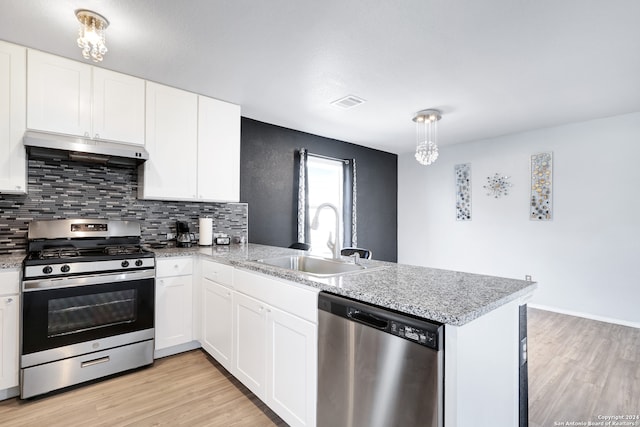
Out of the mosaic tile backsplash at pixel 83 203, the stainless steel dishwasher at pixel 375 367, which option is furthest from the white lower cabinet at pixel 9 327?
the stainless steel dishwasher at pixel 375 367

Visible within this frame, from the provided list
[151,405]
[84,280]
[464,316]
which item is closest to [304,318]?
[464,316]

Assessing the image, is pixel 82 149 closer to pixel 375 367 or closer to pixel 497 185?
pixel 375 367

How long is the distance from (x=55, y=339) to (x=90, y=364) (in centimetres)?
30

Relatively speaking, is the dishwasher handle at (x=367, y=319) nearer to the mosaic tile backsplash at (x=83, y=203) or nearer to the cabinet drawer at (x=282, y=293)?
the cabinet drawer at (x=282, y=293)

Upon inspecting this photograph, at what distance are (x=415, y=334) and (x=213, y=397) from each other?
1677 mm

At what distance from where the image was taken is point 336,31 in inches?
80.8

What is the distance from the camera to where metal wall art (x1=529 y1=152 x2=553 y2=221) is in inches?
166

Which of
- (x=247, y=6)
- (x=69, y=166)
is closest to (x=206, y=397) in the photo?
(x=69, y=166)

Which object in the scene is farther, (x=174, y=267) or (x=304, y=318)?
(x=174, y=267)

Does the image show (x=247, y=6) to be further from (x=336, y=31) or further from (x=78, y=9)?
(x=78, y=9)

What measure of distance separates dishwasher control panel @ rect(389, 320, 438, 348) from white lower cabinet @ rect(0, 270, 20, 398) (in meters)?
2.43

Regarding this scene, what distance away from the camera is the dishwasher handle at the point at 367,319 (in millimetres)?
1229

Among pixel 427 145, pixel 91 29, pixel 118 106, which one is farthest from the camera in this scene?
pixel 427 145

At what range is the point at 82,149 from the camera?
2.34 m
